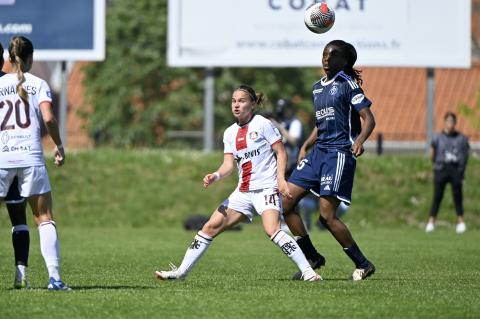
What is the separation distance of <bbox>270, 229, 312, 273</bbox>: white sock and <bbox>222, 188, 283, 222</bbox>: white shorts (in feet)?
0.79

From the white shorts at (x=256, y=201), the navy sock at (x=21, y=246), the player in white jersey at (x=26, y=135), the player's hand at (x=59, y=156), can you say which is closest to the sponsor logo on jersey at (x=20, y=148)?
the player in white jersey at (x=26, y=135)

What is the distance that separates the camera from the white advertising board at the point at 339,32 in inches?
964

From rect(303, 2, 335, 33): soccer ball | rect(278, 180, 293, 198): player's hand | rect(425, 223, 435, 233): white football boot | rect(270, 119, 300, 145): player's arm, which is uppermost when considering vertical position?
rect(303, 2, 335, 33): soccer ball

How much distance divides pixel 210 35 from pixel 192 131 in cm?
1981

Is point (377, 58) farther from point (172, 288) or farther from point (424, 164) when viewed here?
point (172, 288)

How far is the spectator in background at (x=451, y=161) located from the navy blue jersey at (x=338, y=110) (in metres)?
10.7

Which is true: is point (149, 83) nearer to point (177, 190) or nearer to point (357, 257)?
point (177, 190)

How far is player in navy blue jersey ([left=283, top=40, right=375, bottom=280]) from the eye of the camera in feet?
34.2

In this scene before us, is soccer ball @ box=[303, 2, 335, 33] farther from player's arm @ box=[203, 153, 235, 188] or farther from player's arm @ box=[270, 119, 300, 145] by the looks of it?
player's arm @ box=[270, 119, 300, 145]

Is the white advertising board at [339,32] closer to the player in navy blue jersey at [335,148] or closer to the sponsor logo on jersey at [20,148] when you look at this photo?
the player in navy blue jersey at [335,148]

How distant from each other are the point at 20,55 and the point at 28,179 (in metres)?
0.98

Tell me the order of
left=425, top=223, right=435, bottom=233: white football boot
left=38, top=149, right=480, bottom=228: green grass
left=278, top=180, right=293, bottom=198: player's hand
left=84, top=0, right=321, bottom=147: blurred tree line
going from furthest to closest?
left=84, top=0, right=321, bottom=147: blurred tree line < left=38, top=149, right=480, bottom=228: green grass < left=425, top=223, right=435, bottom=233: white football boot < left=278, top=180, right=293, bottom=198: player's hand

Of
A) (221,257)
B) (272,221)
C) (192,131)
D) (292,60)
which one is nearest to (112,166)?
(292,60)

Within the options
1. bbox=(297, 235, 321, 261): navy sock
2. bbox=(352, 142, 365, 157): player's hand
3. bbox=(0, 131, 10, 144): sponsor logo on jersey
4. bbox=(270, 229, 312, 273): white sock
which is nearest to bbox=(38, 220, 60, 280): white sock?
bbox=(0, 131, 10, 144): sponsor logo on jersey
